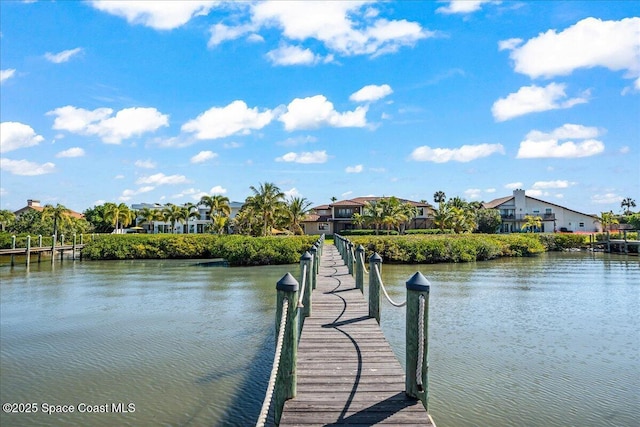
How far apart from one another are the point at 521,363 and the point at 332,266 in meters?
9.93

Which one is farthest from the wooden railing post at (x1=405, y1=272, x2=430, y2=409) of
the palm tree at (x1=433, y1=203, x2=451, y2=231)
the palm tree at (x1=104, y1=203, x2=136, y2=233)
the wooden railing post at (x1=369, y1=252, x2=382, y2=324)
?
the palm tree at (x1=104, y1=203, x2=136, y2=233)

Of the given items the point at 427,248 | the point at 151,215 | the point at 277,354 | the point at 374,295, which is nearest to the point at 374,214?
the point at 427,248

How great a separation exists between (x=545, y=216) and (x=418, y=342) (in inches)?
2968

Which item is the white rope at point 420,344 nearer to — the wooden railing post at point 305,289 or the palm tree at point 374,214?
the wooden railing post at point 305,289

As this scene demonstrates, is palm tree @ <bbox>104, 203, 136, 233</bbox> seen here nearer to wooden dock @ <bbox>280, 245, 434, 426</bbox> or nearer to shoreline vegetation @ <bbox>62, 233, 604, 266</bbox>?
shoreline vegetation @ <bbox>62, 233, 604, 266</bbox>

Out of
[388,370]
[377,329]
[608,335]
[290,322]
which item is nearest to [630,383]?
[608,335]

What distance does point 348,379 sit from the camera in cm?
596

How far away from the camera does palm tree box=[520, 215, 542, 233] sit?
68081 mm

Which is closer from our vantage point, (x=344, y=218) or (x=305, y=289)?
(x=305, y=289)

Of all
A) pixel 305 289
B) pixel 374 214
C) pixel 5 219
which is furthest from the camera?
pixel 5 219

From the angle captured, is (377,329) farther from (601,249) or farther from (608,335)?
(601,249)

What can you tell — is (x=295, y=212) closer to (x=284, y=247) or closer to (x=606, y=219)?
(x=284, y=247)

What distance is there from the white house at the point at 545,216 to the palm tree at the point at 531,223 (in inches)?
39.8

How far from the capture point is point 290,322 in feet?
17.8
